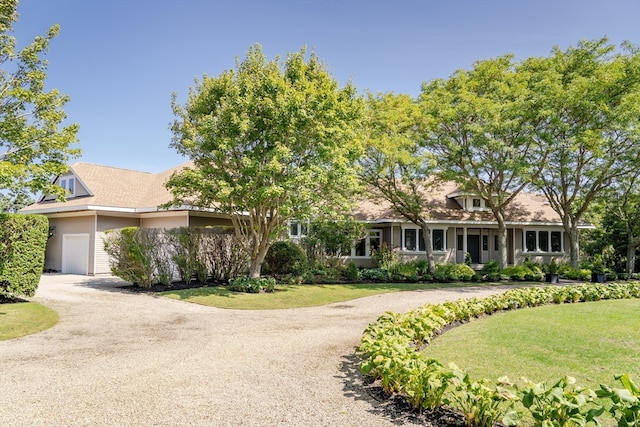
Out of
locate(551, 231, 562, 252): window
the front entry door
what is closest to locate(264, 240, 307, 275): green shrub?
the front entry door

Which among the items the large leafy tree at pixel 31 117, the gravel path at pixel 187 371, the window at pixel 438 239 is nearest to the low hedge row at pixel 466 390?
the gravel path at pixel 187 371

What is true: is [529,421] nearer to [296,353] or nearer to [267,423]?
[267,423]

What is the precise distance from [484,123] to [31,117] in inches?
695

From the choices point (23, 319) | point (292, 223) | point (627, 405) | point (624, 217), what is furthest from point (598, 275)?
point (23, 319)

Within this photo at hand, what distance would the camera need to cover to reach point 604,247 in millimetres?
27500

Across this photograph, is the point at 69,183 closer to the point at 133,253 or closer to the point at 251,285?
the point at 133,253

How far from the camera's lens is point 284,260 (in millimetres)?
18359

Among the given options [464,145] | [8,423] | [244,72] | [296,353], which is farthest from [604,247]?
[8,423]

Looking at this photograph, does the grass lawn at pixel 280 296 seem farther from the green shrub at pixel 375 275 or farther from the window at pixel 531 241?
the window at pixel 531 241

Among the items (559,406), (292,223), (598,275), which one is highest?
(292,223)

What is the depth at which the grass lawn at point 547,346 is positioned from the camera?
598 centimetres

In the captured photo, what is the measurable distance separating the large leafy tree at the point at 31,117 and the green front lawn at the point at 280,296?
16.4ft

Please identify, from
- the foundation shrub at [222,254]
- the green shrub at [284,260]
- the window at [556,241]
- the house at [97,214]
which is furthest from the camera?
the window at [556,241]

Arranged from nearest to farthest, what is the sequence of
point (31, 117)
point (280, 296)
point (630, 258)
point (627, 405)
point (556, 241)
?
point (627, 405)
point (31, 117)
point (280, 296)
point (630, 258)
point (556, 241)
